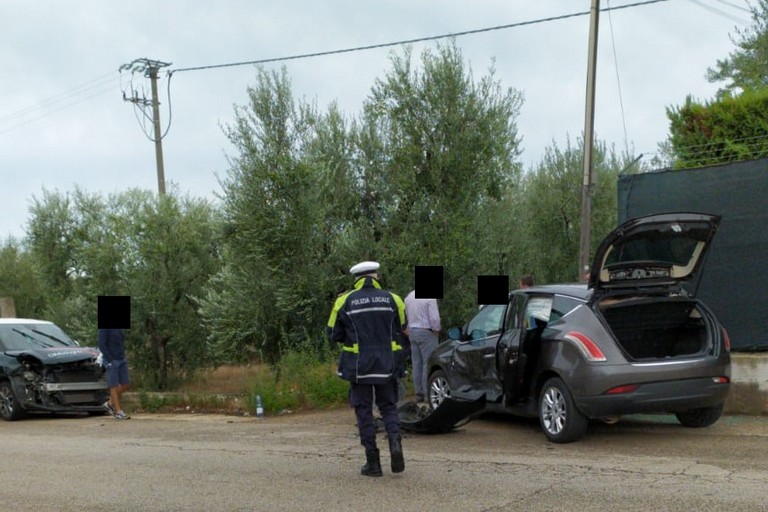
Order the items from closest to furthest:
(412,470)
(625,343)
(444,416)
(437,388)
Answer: (412,470) → (625,343) → (444,416) → (437,388)

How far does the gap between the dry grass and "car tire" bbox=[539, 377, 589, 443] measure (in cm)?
816

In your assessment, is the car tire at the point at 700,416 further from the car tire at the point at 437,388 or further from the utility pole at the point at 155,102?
the utility pole at the point at 155,102

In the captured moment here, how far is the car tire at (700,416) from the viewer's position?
34.3ft

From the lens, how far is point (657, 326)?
401 inches

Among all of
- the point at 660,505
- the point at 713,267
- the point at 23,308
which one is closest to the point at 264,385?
the point at 713,267

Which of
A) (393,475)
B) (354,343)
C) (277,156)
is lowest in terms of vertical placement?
(393,475)

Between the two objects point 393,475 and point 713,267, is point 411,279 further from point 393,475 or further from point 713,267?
point 393,475

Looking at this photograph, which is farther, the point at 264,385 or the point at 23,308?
the point at 23,308

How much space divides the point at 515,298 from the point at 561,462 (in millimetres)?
2727

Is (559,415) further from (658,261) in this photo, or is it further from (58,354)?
(58,354)

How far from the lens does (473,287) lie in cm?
1733

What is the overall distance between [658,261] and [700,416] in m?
1.77

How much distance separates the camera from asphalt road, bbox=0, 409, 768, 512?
7.43 meters

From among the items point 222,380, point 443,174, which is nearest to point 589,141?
point 443,174
